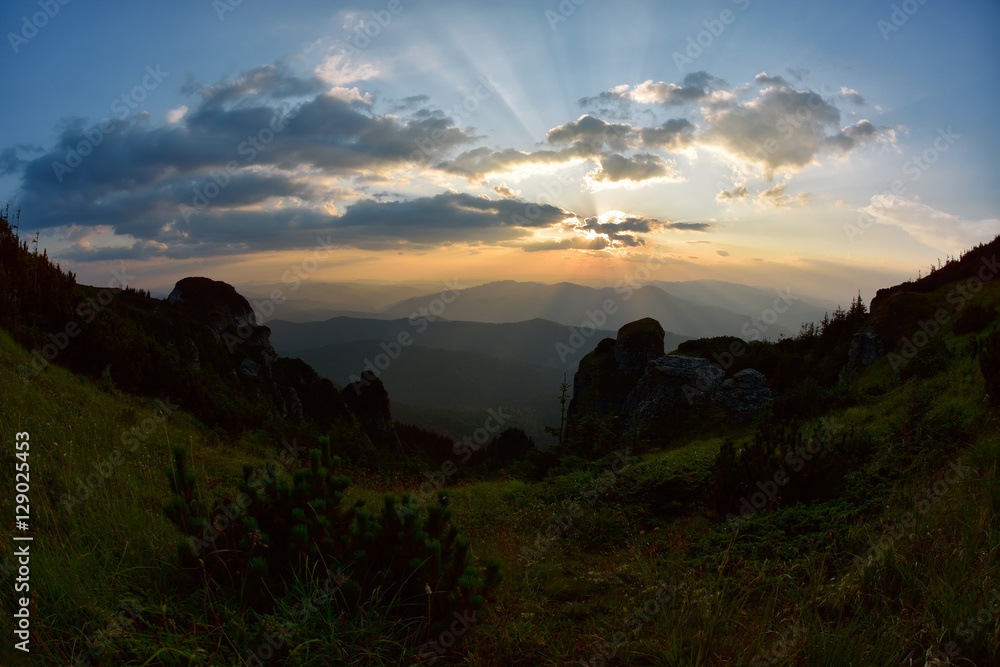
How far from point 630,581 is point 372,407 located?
6132cm

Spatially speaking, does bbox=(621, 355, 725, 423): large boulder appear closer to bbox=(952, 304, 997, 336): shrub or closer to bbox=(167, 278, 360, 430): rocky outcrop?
bbox=(952, 304, 997, 336): shrub

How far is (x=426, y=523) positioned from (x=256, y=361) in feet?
180

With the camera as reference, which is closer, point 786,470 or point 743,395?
point 786,470

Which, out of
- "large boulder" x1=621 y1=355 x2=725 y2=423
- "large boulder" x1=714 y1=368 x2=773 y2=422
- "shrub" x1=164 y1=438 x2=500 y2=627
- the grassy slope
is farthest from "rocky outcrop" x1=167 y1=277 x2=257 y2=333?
"shrub" x1=164 y1=438 x2=500 y2=627

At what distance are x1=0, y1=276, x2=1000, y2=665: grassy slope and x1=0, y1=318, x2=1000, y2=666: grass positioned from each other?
0.02 metres

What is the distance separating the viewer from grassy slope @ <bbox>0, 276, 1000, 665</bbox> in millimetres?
2715

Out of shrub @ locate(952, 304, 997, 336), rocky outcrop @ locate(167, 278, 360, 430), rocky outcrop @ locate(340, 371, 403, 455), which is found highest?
shrub @ locate(952, 304, 997, 336)

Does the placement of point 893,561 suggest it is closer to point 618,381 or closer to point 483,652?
point 483,652

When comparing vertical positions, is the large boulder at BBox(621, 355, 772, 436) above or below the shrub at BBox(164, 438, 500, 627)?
below

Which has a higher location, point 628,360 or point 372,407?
point 628,360

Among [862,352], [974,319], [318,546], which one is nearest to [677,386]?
[862,352]

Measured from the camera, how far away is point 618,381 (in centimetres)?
3769

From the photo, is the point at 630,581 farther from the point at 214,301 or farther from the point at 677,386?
the point at 214,301

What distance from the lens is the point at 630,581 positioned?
→ 438 cm
